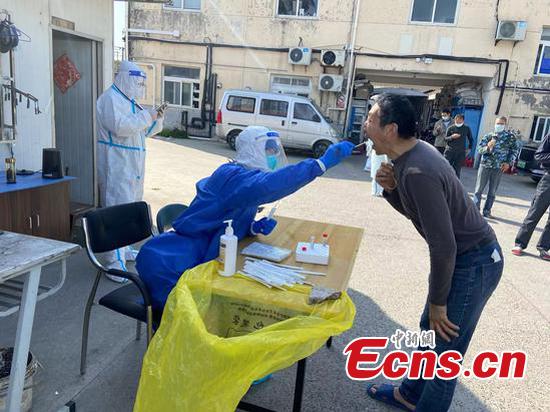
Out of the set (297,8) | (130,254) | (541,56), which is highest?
(297,8)

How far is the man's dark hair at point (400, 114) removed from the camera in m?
1.60

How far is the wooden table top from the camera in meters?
1.79

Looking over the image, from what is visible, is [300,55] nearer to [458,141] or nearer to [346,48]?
[346,48]

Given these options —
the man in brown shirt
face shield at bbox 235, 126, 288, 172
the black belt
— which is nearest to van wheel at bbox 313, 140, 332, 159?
face shield at bbox 235, 126, 288, 172

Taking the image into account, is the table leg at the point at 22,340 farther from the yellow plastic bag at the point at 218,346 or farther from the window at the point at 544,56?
the window at the point at 544,56

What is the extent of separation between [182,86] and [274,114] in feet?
12.9

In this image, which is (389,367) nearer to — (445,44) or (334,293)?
(334,293)

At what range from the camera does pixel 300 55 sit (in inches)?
475

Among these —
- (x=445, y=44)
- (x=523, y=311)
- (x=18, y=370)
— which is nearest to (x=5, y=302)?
(x=18, y=370)

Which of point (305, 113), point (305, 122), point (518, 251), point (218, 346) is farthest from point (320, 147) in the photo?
point (218, 346)

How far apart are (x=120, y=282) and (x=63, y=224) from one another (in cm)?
87

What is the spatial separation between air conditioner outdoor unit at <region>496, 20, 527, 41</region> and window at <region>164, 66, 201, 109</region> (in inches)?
354

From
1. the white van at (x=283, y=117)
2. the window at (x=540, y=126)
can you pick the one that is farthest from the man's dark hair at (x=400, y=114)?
the window at (x=540, y=126)

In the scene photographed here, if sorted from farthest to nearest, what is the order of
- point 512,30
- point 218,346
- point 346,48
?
→ 1. point 346,48
2. point 512,30
3. point 218,346
